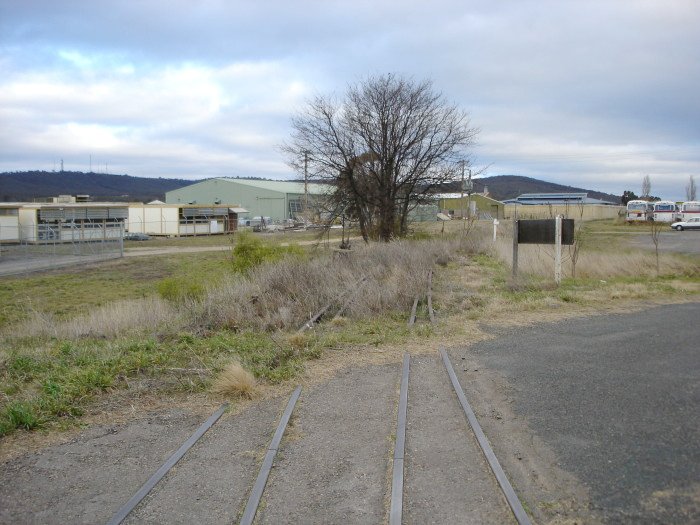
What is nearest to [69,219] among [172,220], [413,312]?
[172,220]

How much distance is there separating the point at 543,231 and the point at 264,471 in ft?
36.3

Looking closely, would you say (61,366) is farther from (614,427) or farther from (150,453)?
(614,427)

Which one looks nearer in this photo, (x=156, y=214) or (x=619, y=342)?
(x=619, y=342)

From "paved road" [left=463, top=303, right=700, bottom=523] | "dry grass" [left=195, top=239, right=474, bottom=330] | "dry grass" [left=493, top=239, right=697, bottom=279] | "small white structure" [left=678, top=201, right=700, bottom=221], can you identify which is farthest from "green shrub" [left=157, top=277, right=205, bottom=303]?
"small white structure" [left=678, top=201, right=700, bottom=221]

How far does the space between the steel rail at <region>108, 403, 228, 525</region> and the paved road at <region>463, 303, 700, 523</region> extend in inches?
117

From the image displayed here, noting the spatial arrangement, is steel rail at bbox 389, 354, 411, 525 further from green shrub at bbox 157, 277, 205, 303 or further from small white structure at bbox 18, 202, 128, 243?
small white structure at bbox 18, 202, 128, 243

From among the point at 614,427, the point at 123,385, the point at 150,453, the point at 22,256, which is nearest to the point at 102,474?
the point at 150,453

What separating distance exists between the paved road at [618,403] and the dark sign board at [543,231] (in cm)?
386

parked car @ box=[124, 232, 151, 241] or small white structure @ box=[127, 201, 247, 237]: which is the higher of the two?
small white structure @ box=[127, 201, 247, 237]

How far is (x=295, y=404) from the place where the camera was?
629cm

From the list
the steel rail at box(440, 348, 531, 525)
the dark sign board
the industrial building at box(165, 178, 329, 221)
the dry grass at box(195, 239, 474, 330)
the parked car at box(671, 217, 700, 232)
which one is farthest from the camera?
the industrial building at box(165, 178, 329, 221)

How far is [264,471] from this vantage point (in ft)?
15.5

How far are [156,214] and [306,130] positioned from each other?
36.2 m

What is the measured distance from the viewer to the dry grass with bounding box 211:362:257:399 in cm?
657
